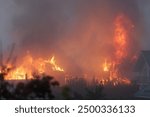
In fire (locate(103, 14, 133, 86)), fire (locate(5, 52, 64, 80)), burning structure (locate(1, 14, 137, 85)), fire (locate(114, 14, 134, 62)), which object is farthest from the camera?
fire (locate(114, 14, 134, 62))

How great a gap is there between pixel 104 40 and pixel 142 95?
16.3 metres

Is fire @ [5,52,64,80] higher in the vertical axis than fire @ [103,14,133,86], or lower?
lower

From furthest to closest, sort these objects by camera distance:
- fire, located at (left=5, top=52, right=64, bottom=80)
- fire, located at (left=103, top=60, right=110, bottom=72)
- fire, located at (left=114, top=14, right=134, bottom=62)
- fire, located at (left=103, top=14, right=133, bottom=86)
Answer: fire, located at (left=114, top=14, right=134, bottom=62) → fire, located at (left=103, top=14, right=133, bottom=86) → fire, located at (left=103, top=60, right=110, bottom=72) → fire, located at (left=5, top=52, right=64, bottom=80)

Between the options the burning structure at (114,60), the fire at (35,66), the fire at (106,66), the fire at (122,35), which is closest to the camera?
the fire at (35,66)

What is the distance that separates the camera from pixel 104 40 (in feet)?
118

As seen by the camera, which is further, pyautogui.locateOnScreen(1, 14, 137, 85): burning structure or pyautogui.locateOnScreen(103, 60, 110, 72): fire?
pyautogui.locateOnScreen(103, 60, 110, 72): fire

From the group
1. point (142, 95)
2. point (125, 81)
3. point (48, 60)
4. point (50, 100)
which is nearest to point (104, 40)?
point (48, 60)

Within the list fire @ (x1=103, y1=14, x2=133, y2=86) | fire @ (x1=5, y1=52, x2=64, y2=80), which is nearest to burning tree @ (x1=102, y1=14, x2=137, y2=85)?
fire @ (x1=103, y1=14, x2=133, y2=86)

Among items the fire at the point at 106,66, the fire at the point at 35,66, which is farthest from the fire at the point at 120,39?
the fire at the point at 35,66

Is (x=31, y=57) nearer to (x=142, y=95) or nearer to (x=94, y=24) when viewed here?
(x=94, y=24)

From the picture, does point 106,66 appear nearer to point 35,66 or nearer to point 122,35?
point 122,35

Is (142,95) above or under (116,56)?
under

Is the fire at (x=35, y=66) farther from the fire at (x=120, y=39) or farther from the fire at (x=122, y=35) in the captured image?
the fire at (x=122, y=35)

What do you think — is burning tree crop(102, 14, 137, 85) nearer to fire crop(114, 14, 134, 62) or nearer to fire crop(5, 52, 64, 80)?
fire crop(114, 14, 134, 62)
